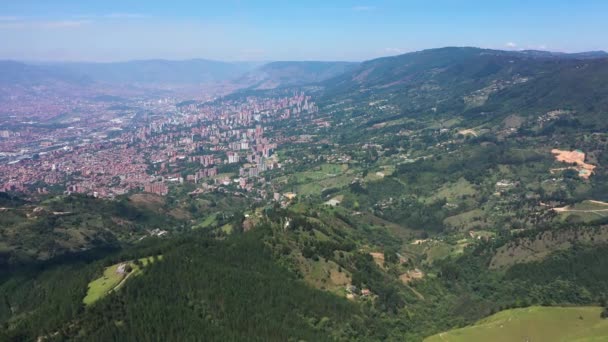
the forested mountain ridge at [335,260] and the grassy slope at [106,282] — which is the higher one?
the grassy slope at [106,282]

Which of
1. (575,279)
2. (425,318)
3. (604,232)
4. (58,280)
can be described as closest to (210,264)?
(58,280)

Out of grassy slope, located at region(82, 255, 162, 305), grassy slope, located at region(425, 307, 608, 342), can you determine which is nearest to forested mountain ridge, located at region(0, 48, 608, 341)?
grassy slope, located at region(82, 255, 162, 305)

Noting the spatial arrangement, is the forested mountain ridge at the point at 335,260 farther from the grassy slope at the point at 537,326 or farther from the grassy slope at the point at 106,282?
the grassy slope at the point at 537,326

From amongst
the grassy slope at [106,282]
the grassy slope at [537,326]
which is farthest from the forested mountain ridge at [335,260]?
the grassy slope at [537,326]

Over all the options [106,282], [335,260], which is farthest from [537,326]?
[106,282]

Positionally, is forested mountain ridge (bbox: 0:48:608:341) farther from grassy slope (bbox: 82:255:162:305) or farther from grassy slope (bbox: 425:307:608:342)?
grassy slope (bbox: 425:307:608:342)

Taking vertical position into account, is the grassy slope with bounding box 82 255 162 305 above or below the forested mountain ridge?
above

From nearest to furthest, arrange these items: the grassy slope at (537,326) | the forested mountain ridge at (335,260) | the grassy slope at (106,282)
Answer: the grassy slope at (537,326)
the forested mountain ridge at (335,260)
the grassy slope at (106,282)

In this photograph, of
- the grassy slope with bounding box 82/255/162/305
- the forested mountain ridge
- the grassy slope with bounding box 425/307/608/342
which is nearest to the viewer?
the grassy slope with bounding box 425/307/608/342
